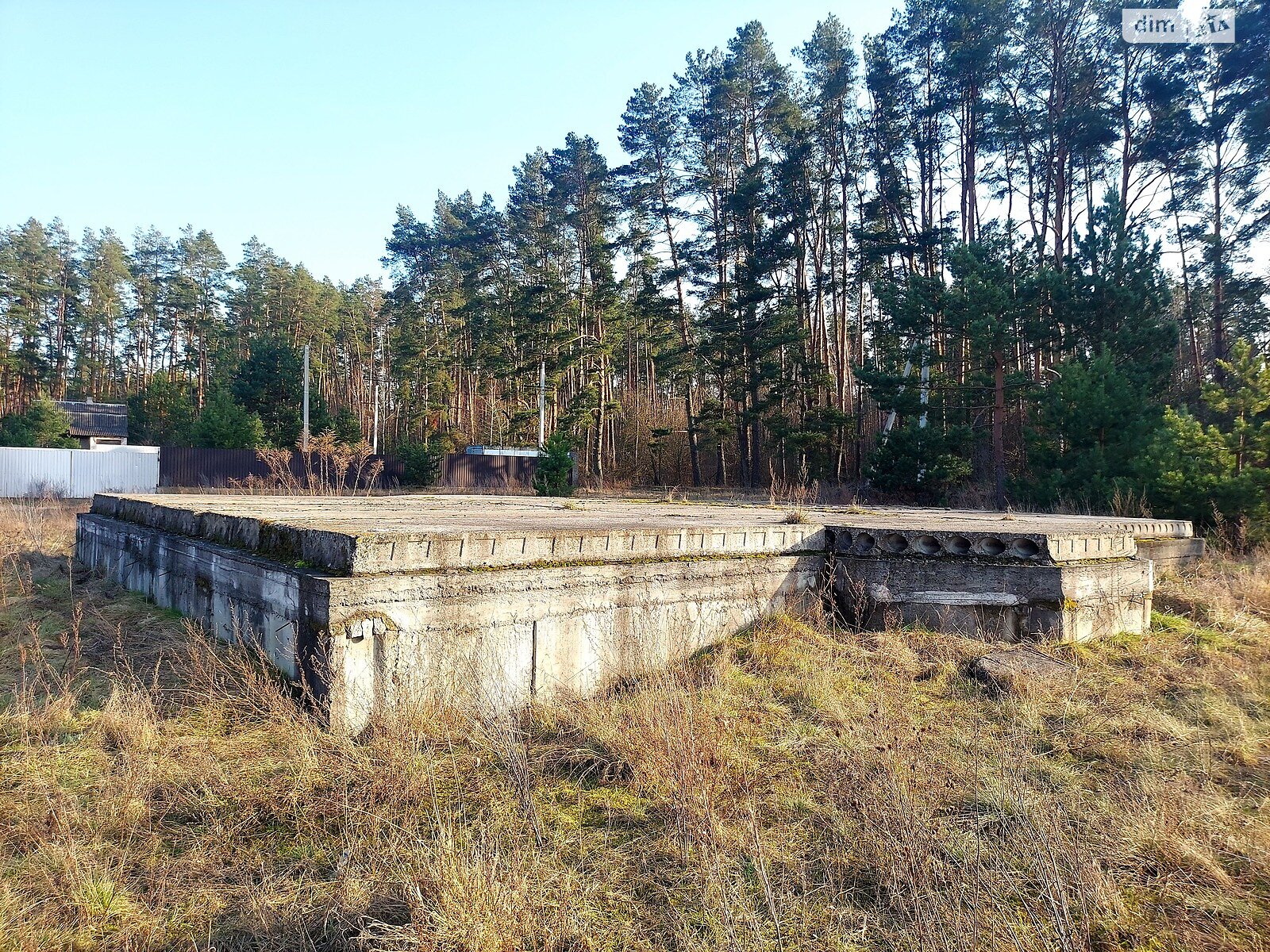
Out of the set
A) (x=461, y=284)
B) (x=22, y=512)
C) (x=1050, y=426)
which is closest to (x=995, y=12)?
(x=1050, y=426)

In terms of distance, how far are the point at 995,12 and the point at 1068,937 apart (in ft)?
82.8

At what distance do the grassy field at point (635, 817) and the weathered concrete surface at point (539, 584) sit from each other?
29 cm

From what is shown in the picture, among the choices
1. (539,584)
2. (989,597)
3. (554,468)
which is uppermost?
(554,468)

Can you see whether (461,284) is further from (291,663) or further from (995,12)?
(291,663)

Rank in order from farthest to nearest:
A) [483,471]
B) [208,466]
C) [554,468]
→ 1. [483,471]
2. [208,466]
3. [554,468]

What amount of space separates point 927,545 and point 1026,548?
0.70 metres

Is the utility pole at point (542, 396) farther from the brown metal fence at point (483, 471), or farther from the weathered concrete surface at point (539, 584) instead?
the weathered concrete surface at point (539, 584)

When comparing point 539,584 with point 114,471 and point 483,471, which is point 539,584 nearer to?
point 483,471

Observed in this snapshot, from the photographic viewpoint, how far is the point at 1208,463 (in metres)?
10.4

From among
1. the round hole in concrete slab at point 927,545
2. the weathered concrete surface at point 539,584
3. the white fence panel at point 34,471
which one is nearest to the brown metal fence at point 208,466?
the white fence panel at point 34,471

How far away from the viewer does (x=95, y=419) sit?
29.9 meters

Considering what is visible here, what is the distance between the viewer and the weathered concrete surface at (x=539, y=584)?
3598mm

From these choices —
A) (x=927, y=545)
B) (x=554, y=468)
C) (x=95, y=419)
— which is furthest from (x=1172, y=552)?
(x=95, y=419)

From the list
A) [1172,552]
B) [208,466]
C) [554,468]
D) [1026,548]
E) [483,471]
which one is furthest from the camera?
[483,471]
